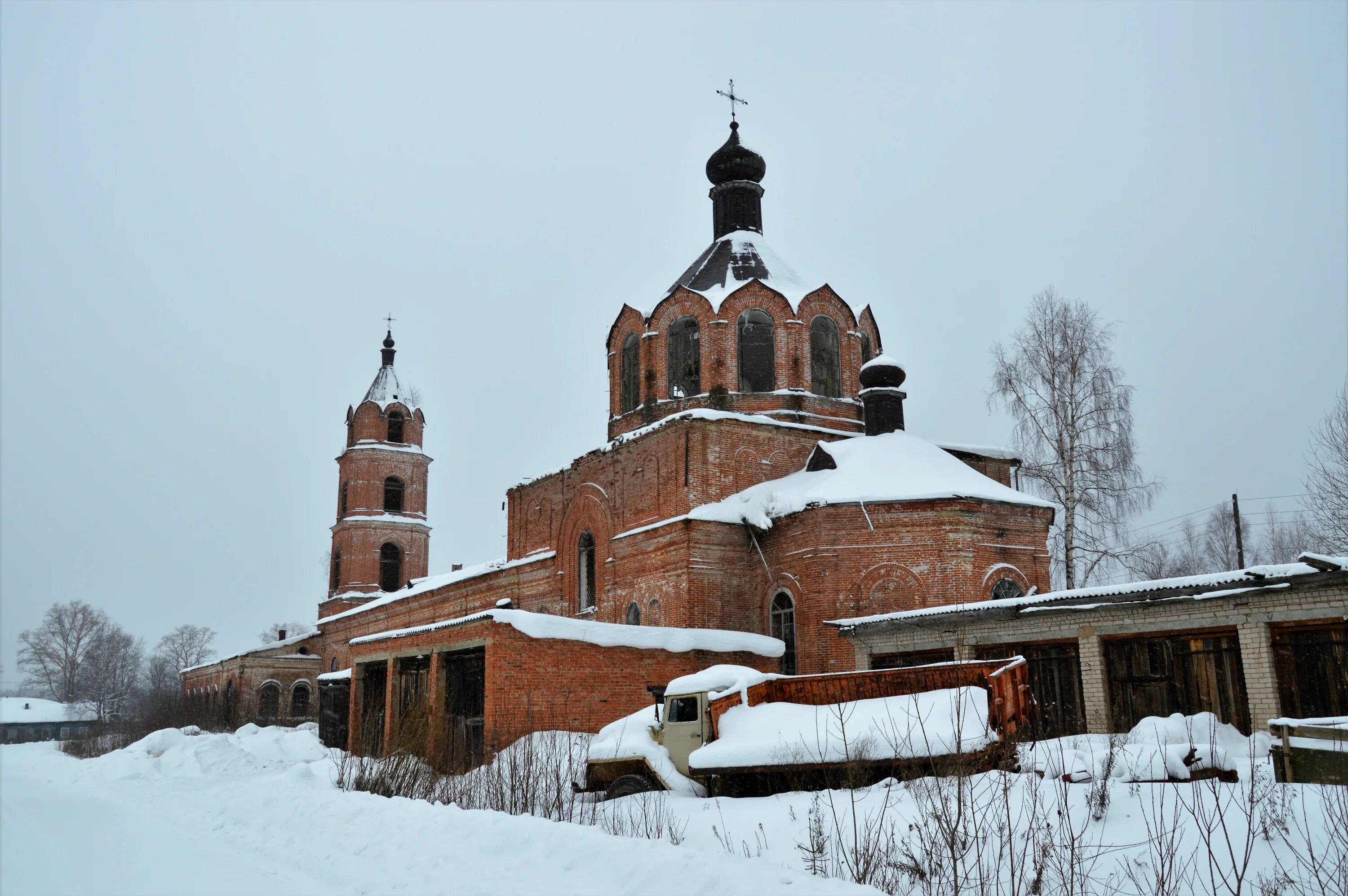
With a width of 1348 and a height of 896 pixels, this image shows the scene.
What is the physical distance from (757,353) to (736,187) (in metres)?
5.19

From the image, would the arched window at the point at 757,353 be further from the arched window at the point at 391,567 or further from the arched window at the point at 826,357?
the arched window at the point at 391,567

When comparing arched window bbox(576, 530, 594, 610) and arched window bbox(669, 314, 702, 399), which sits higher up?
arched window bbox(669, 314, 702, 399)

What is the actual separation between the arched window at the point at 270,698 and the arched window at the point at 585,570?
2265cm

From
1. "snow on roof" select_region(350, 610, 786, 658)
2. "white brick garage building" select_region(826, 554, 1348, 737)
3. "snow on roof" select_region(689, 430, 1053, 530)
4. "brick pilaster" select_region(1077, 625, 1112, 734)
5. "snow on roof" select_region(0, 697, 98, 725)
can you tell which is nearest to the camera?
"white brick garage building" select_region(826, 554, 1348, 737)

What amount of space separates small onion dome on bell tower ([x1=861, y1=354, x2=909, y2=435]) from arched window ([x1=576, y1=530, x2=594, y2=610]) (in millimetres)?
6315

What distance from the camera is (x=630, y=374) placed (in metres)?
23.4

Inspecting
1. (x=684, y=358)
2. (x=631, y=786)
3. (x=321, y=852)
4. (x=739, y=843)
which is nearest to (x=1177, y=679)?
(x=631, y=786)

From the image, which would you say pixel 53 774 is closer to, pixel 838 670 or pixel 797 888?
pixel 838 670

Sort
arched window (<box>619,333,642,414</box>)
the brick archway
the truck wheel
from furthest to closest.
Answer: arched window (<box>619,333,642,414</box>)
the brick archway
the truck wheel

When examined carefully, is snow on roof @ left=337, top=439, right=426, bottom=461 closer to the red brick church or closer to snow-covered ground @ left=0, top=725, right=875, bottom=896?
the red brick church

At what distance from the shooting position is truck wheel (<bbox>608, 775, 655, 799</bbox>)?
421 inches

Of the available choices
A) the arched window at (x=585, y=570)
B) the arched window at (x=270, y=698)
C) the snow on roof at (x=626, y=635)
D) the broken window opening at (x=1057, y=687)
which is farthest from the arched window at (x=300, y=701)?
the broken window opening at (x=1057, y=687)

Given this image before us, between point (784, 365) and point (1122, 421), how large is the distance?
6834mm

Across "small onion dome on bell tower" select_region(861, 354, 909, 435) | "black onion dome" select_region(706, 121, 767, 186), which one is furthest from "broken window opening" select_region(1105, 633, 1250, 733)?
"black onion dome" select_region(706, 121, 767, 186)
